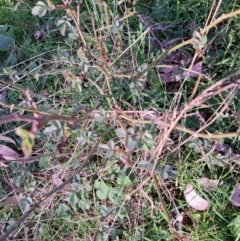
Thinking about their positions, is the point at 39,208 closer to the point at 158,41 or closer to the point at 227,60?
the point at 158,41

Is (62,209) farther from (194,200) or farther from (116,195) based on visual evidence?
(194,200)

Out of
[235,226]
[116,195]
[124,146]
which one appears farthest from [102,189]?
[235,226]

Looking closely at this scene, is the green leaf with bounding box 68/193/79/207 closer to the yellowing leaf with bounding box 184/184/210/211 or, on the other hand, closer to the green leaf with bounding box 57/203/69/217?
the green leaf with bounding box 57/203/69/217

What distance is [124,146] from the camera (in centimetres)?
144

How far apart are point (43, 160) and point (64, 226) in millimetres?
224

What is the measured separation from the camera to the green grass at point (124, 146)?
1488 millimetres

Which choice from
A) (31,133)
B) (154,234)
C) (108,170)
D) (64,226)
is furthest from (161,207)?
(31,133)

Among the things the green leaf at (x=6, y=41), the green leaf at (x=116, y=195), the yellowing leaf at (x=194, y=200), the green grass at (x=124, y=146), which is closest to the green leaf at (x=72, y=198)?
the green grass at (x=124, y=146)

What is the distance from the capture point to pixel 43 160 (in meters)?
1.61

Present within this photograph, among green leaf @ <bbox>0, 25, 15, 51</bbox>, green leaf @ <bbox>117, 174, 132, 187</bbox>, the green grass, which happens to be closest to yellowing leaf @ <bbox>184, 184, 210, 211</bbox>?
the green grass

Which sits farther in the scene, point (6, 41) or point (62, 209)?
point (6, 41)

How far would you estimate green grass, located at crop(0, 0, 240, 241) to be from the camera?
1488mm

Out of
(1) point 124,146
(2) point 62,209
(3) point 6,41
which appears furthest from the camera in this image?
(3) point 6,41

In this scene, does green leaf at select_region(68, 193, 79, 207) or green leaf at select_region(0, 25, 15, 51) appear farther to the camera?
green leaf at select_region(0, 25, 15, 51)
